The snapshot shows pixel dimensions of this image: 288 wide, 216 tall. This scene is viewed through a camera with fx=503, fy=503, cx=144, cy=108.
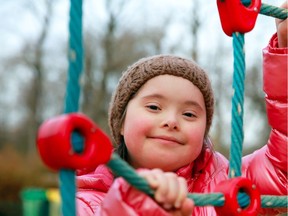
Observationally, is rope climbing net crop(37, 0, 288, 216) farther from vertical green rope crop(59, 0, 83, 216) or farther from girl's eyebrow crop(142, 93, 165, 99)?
girl's eyebrow crop(142, 93, 165, 99)

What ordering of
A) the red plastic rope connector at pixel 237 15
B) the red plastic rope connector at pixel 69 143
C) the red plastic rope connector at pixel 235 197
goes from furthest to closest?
the red plastic rope connector at pixel 237 15 < the red plastic rope connector at pixel 235 197 < the red plastic rope connector at pixel 69 143

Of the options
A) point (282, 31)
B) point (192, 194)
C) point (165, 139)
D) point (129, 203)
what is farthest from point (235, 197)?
point (282, 31)

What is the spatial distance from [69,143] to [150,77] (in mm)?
634

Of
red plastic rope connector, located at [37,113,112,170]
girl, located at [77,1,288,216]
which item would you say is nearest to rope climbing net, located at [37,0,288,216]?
red plastic rope connector, located at [37,113,112,170]

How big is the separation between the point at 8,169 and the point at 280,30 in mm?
8437

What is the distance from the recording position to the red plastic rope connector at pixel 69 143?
71cm

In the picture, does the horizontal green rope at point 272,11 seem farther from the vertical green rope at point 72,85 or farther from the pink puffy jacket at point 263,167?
the vertical green rope at point 72,85

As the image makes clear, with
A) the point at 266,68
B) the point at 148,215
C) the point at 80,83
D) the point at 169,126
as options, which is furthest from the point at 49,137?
the point at 266,68

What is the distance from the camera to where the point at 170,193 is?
779 millimetres

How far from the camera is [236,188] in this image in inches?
36.4

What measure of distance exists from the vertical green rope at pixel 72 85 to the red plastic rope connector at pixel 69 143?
0.02 m

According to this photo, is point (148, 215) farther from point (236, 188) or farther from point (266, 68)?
point (266, 68)

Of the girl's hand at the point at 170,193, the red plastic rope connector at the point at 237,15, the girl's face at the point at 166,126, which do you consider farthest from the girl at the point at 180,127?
the girl's hand at the point at 170,193

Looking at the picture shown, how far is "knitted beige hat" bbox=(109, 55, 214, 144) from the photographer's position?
1318 mm
